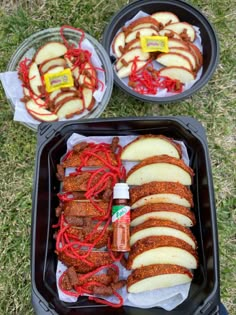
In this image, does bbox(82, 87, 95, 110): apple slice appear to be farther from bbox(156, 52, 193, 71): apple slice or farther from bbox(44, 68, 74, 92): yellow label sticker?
bbox(156, 52, 193, 71): apple slice

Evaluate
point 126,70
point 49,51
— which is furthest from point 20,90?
point 126,70

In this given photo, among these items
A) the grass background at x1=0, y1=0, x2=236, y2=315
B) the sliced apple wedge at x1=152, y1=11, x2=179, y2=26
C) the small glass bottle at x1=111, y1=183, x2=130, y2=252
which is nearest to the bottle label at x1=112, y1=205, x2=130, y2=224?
the small glass bottle at x1=111, y1=183, x2=130, y2=252

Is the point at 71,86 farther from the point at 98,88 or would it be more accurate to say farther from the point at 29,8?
the point at 29,8

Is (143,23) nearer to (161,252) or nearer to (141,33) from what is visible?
(141,33)

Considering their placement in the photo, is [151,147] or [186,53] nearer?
[151,147]

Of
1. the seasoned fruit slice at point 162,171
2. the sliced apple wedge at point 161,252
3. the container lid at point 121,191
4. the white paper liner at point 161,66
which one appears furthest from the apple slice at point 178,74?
the sliced apple wedge at point 161,252

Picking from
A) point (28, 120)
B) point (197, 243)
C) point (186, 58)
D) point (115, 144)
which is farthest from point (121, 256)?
point (186, 58)
